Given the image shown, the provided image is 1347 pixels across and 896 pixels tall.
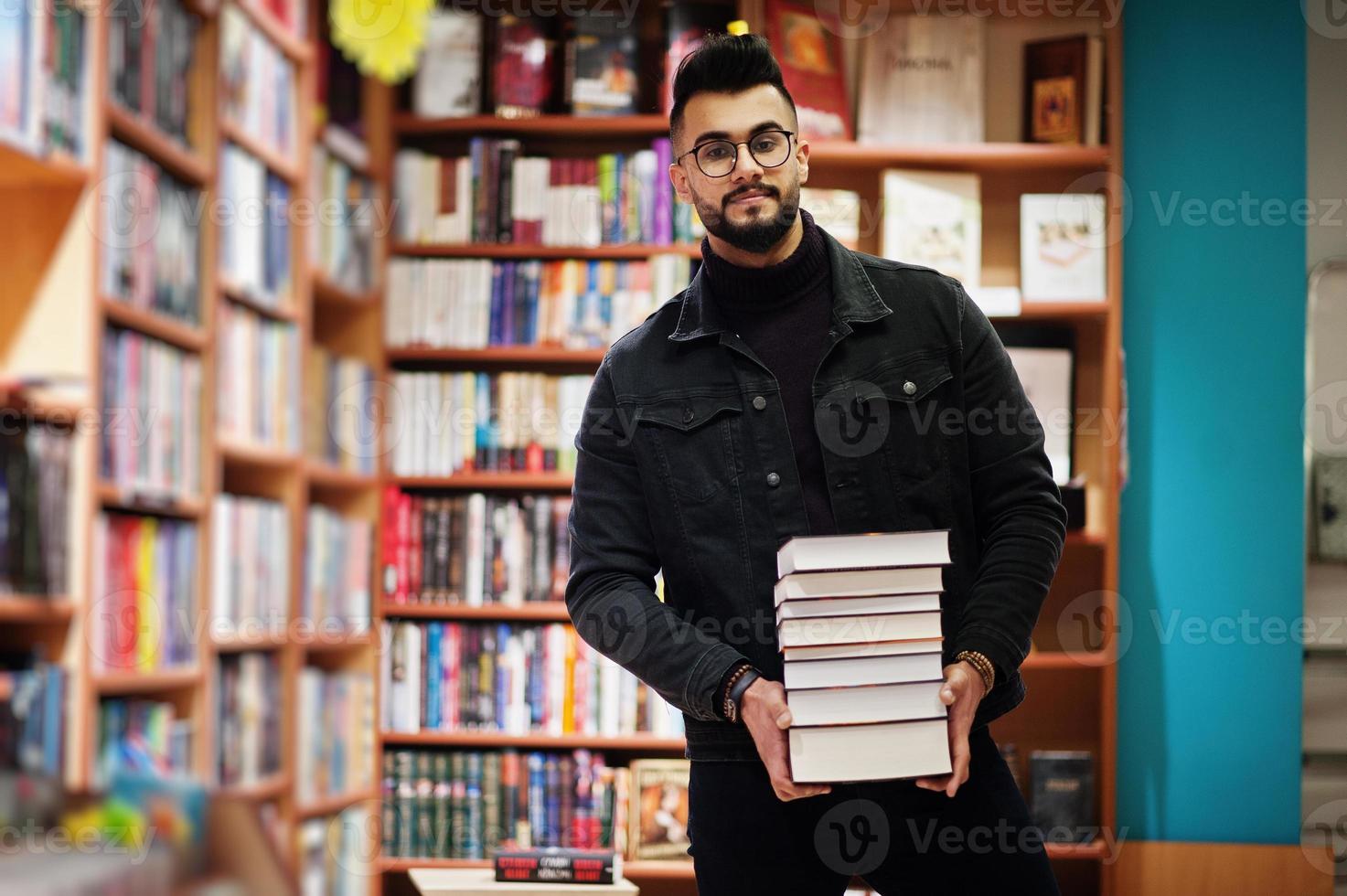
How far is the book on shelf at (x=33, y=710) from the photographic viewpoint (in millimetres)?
2047

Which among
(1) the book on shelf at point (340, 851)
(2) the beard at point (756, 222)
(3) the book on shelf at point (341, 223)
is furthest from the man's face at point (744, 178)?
(1) the book on shelf at point (340, 851)

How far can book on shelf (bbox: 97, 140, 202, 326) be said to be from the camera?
2.35m

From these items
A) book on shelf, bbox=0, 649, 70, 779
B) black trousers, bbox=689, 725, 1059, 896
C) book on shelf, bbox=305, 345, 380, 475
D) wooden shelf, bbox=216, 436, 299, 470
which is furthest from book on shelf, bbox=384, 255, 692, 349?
black trousers, bbox=689, 725, 1059, 896

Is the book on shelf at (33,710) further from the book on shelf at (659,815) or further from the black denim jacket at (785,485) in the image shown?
the book on shelf at (659,815)

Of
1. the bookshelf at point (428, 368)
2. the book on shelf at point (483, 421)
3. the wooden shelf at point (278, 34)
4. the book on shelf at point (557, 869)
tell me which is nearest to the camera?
the book on shelf at point (557, 869)

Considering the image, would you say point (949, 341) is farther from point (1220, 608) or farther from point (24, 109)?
point (1220, 608)

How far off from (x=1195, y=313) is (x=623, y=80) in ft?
5.73

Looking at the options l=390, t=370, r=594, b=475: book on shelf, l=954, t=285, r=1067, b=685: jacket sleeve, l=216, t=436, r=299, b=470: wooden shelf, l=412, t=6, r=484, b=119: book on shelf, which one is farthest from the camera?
l=412, t=6, r=484, b=119: book on shelf

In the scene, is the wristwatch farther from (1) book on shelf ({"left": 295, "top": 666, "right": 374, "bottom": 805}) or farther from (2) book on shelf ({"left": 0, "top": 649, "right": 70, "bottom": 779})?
(1) book on shelf ({"left": 295, "top": 666, "right": 374, "bottom": 805})

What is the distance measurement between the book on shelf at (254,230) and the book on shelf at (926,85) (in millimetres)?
1578

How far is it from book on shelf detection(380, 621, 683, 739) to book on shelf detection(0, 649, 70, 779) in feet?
4.96

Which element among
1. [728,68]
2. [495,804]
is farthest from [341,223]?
[728,68]

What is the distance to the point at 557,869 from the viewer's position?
2.67m

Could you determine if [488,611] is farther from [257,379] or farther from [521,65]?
[521,65]
